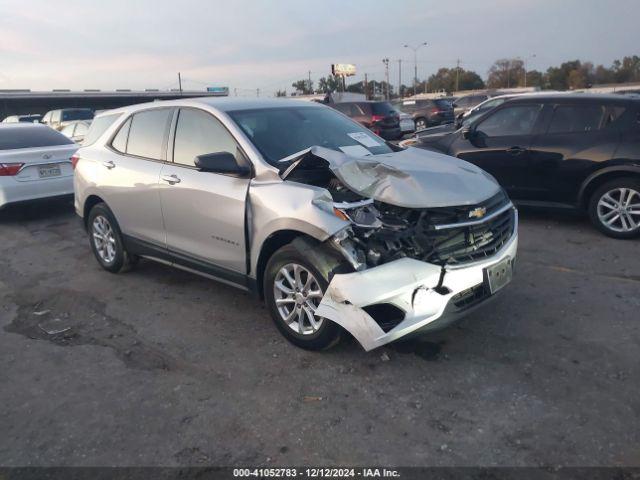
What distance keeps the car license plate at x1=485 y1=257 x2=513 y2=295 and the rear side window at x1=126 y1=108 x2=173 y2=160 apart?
10.3ft

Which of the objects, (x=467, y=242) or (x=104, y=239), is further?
(x=104, y=239)

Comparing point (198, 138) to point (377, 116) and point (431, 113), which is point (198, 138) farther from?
point (431, 113)

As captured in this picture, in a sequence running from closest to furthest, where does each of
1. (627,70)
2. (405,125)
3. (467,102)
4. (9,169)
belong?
1. (9,169)
2. (405,125)
3. (467,102)
4. (627,70)

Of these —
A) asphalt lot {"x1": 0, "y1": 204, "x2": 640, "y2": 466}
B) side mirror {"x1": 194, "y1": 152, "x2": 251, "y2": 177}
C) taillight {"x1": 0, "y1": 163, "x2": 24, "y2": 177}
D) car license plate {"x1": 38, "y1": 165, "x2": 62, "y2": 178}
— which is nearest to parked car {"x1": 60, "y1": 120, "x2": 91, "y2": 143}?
car license plate {"x1": 38, "y1": 165, "x2": 62, "y2": 178}

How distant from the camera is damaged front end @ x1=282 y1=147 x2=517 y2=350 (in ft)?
11.2

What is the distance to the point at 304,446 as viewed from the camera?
2982 millimetres

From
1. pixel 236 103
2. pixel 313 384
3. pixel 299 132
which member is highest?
pixel 236 103

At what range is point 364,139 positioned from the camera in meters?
5.09

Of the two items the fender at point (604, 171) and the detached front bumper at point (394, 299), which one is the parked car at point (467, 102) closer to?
the fender at point (604, 171)

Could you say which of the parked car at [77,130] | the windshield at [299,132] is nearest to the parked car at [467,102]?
the parked car at [77,130]

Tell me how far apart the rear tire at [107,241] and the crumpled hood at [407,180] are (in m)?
2.59

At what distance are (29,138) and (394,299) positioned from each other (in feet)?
27.1

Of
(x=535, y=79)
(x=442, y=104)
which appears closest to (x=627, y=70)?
(x=535, y=79)

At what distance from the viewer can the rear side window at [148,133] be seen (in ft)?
16.8
